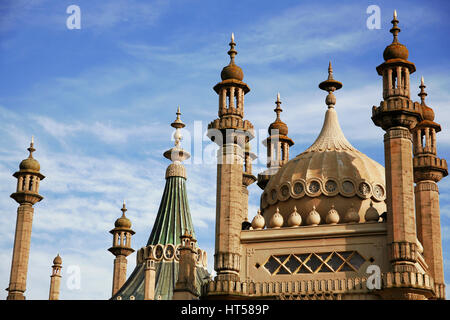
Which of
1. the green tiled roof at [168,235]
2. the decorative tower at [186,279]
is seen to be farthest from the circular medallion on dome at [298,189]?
the green tiled roof at [168,235]

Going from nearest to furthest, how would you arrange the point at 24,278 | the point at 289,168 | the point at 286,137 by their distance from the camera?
1. the point at 289,168
2. the point at 24,278
3. the point at 286,137

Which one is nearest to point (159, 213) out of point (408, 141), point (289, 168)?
point (289, 168)

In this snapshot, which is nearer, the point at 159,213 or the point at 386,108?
the point at 386,108

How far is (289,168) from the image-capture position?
4428cm

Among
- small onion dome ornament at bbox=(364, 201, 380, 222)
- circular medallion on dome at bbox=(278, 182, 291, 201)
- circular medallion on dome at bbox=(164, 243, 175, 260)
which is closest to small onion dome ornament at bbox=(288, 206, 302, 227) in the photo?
circular medallion on dome at bbox=(278, 182, 291, 201)

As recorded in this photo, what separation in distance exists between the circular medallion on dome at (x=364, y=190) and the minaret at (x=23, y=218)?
1894cm

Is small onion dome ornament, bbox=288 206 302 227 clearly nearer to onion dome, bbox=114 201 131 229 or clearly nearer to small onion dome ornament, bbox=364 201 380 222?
small onion dome ornament, bbox=364 201 380 222

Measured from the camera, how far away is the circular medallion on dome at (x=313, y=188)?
4228cm

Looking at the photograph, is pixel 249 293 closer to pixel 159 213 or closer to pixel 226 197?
pixel 226 197

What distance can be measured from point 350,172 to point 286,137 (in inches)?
378

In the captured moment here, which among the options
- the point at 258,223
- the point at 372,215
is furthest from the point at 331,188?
the point at 258,223

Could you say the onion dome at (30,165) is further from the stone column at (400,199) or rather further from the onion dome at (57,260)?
the stone column at (400,199)

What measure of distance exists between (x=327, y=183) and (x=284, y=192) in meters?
2.41

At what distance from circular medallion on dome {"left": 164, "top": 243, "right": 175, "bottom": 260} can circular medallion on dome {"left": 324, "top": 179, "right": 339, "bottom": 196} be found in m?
15.4
